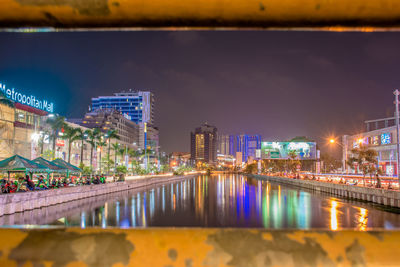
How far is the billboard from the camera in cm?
10375

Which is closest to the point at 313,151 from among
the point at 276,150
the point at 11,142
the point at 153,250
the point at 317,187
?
the point at 276,150

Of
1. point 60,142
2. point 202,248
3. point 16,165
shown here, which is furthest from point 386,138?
point 202,248

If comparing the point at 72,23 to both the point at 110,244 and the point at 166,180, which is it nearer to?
the point at 110,244

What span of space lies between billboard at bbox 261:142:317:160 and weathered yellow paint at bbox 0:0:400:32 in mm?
104436

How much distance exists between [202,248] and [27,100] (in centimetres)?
6869

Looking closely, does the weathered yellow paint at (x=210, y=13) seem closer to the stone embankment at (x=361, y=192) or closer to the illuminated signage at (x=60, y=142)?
the stone embankment at (x=361, y=192)

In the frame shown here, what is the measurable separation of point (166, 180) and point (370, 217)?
77415 millimetres

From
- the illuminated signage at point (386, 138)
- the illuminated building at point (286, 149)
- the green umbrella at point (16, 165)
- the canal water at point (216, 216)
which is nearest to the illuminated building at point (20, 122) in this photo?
the canal water at point (216, 216)

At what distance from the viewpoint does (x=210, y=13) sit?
2.16 metres

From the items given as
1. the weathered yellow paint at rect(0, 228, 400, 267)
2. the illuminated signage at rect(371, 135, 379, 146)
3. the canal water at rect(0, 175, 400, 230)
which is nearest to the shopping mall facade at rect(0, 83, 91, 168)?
the canal water at rect(0, 175, 400, 230)

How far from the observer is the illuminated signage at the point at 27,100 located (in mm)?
55831

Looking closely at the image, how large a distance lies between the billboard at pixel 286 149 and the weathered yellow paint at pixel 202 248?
341 ft

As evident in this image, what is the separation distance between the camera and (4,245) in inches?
96.0

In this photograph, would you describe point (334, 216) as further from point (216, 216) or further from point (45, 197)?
point (45, 197)
